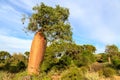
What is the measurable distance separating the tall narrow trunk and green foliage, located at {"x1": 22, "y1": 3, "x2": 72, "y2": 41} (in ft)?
1.45

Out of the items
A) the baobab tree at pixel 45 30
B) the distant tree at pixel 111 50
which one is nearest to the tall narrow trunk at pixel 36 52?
the baobab tree at pixel 45 30

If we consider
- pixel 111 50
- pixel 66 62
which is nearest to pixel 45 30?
pixel 66 62

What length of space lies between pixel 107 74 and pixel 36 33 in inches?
219

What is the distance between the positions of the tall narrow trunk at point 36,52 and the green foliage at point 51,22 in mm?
443

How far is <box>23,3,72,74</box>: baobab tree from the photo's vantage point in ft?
50.0

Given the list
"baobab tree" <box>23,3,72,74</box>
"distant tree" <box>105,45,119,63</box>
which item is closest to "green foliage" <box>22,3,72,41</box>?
"baobab tree" <box>23,3,72,74</box>

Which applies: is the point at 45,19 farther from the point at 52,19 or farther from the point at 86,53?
A: the point at 86,53

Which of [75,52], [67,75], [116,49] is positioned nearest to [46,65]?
[67,75]

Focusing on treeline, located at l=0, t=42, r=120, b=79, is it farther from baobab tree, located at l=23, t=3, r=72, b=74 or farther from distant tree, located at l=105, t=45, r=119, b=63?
distant tree, located at l=105, t=45, r=119, b=63

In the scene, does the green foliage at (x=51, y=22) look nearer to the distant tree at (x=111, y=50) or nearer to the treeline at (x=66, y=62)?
the treeline at (x=66, y=62)

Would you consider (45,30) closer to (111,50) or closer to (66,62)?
(66,62)

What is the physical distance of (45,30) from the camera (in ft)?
51.2

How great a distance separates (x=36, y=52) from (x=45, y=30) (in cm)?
160

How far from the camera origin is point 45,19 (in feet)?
51.2
